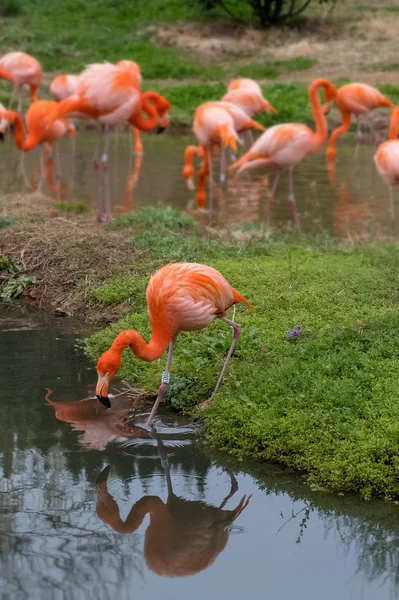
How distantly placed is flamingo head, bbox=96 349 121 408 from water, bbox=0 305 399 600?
0.32 metres

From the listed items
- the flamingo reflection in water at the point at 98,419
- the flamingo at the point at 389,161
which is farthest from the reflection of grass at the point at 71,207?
the flamingo reflection in water at the point at 98,419

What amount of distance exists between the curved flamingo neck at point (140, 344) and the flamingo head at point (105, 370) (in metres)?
0.04

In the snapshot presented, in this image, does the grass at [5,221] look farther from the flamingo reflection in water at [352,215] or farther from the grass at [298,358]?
the flamingo reflection in water at [352,215]

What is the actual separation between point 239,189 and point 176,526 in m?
7.85

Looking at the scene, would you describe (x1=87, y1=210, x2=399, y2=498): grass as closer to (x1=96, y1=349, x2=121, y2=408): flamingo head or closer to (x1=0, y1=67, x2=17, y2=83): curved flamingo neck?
(x1=96, y1=349, x2=121, y2=408): flamingo head

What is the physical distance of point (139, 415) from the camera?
202 inches

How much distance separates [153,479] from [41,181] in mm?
7172

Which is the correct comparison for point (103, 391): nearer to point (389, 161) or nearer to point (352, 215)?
point (389, 161)

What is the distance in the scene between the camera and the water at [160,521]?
3.54 m

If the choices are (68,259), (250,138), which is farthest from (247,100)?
(68,259)

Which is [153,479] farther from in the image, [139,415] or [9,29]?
[9,29]

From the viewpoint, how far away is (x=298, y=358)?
17.0 feet

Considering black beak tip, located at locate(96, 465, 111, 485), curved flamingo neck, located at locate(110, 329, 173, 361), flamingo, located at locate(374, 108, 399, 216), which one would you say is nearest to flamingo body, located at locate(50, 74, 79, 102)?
flamingo, located at locate(374, 108, 399, 216)

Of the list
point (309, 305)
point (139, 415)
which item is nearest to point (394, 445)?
point (139, 415)
